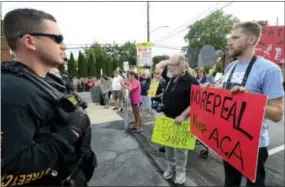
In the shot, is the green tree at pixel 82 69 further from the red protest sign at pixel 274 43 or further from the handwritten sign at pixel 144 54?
the red protest sign at pixel 274 43

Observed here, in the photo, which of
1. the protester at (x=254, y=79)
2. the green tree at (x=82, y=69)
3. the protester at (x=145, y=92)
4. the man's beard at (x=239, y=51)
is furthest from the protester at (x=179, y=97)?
the green tree at (x=82, y=69)

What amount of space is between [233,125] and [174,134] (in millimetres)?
1808

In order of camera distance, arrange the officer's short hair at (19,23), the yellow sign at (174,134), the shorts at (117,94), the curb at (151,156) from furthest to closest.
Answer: the shorts at (117,94) → the curb at (151,156) → the yellow sign at (174,134) → the officer's short hair at (19,23)

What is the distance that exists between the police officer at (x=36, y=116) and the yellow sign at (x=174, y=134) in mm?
2682

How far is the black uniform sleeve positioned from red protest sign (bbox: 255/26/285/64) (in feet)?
17.0

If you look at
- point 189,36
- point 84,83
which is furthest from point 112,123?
point 189,36

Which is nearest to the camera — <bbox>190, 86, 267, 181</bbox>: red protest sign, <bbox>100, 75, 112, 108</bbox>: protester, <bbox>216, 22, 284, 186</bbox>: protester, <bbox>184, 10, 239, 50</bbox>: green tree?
<bbox>190, 86, 267, 181</bbox>: red protest sign

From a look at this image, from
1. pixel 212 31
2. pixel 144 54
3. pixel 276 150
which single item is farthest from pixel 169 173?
pixel 212 31

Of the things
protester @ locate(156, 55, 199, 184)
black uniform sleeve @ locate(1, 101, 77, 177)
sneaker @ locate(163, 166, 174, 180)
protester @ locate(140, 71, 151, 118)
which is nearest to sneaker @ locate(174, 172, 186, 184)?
protester @ locate(156, 55, 199, 184)

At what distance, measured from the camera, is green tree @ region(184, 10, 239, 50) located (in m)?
65.2

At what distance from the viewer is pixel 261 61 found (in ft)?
8.59

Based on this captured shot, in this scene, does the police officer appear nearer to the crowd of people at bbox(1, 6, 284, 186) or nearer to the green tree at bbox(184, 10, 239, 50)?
the crowd of people at bbox(1, 6, 284, 186)

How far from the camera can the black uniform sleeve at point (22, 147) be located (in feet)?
4.55

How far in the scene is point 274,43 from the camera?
5863 mm
